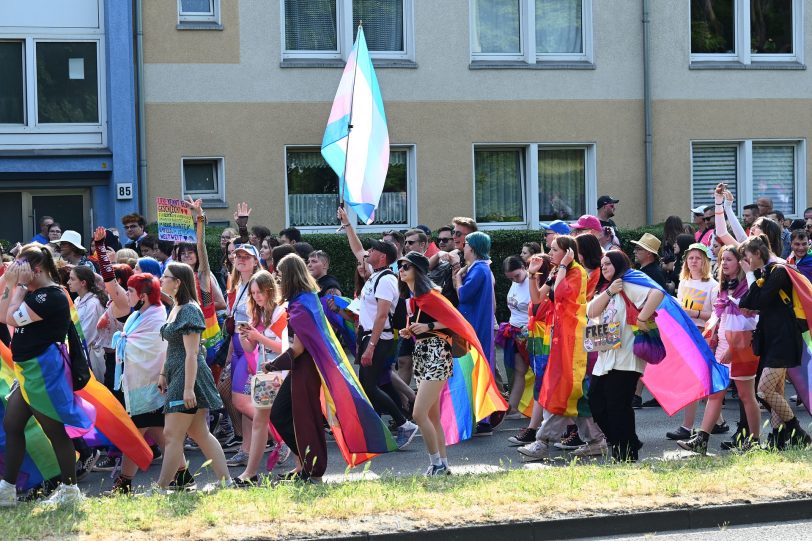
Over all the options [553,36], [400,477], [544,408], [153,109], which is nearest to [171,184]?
[153,109]

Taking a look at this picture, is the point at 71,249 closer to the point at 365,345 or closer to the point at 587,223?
the point at 365,345

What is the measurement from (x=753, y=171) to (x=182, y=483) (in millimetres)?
16079

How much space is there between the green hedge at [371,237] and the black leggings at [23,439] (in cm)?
846

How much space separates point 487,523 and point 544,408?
3.47 m

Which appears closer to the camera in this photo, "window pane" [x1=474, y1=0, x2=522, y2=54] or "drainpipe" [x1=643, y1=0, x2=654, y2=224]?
"window pane" [x1=474, y1=0, x2=522, y2=54]

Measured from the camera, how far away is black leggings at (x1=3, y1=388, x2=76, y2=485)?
859cm

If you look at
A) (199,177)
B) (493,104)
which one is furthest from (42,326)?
(493,104)

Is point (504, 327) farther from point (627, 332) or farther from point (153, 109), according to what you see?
point (153, 109)

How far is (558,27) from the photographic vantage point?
2134 cm

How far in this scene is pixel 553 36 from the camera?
21328mm

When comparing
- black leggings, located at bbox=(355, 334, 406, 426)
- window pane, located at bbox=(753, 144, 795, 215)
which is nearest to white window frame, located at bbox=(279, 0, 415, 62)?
window pane, located at bbox=(753, 144, 795, 215)

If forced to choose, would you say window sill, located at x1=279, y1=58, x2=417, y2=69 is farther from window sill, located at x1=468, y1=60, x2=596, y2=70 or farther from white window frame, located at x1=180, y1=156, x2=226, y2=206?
white window frame, located at x1=180, y1=156, x2=226, y2=206

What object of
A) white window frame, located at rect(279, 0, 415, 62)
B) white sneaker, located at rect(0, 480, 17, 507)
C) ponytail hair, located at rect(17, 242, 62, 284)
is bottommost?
white sneaker, located at rect(0, 480, 17, 507)

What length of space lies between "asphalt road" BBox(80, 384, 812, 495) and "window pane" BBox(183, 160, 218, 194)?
8.85 meters
